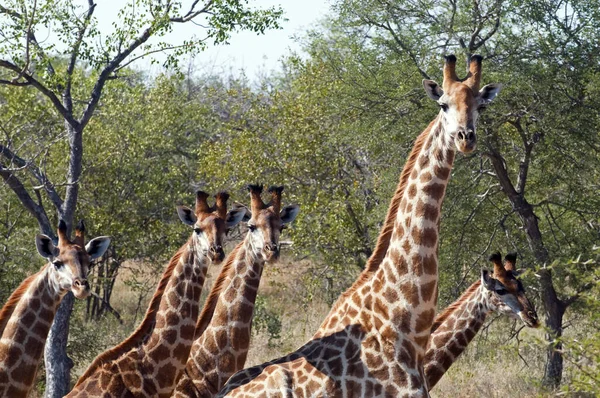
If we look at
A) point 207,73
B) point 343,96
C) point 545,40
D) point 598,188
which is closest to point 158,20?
point 343,96

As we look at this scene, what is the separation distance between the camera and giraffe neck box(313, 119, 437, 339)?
735 cm

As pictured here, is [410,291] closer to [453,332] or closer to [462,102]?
[462,102]

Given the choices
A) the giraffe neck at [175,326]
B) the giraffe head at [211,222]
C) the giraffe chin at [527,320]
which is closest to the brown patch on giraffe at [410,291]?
the giraffe head at [211,222]

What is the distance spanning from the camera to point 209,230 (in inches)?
345

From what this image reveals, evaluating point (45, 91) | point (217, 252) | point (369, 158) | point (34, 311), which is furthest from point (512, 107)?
point (34, 311)

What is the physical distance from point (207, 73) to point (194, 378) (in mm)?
39148

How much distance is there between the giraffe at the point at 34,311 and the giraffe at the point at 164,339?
1.45 feet

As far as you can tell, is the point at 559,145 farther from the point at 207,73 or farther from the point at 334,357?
the point at 207,73

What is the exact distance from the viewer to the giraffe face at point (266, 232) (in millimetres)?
9102

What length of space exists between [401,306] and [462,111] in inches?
54.3

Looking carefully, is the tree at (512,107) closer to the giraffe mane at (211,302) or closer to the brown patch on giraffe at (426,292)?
the giraffe mane at (211,302)

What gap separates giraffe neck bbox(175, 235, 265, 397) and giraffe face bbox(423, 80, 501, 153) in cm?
283

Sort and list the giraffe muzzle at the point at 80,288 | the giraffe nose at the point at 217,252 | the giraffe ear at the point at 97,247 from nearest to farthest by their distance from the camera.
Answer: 1. the giraffe muzzle at the point at 80,288
2. the giraffe nose at the point at 217,252
3. the giraffe ear at the point at 97,247

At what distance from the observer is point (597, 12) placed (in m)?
14.2
